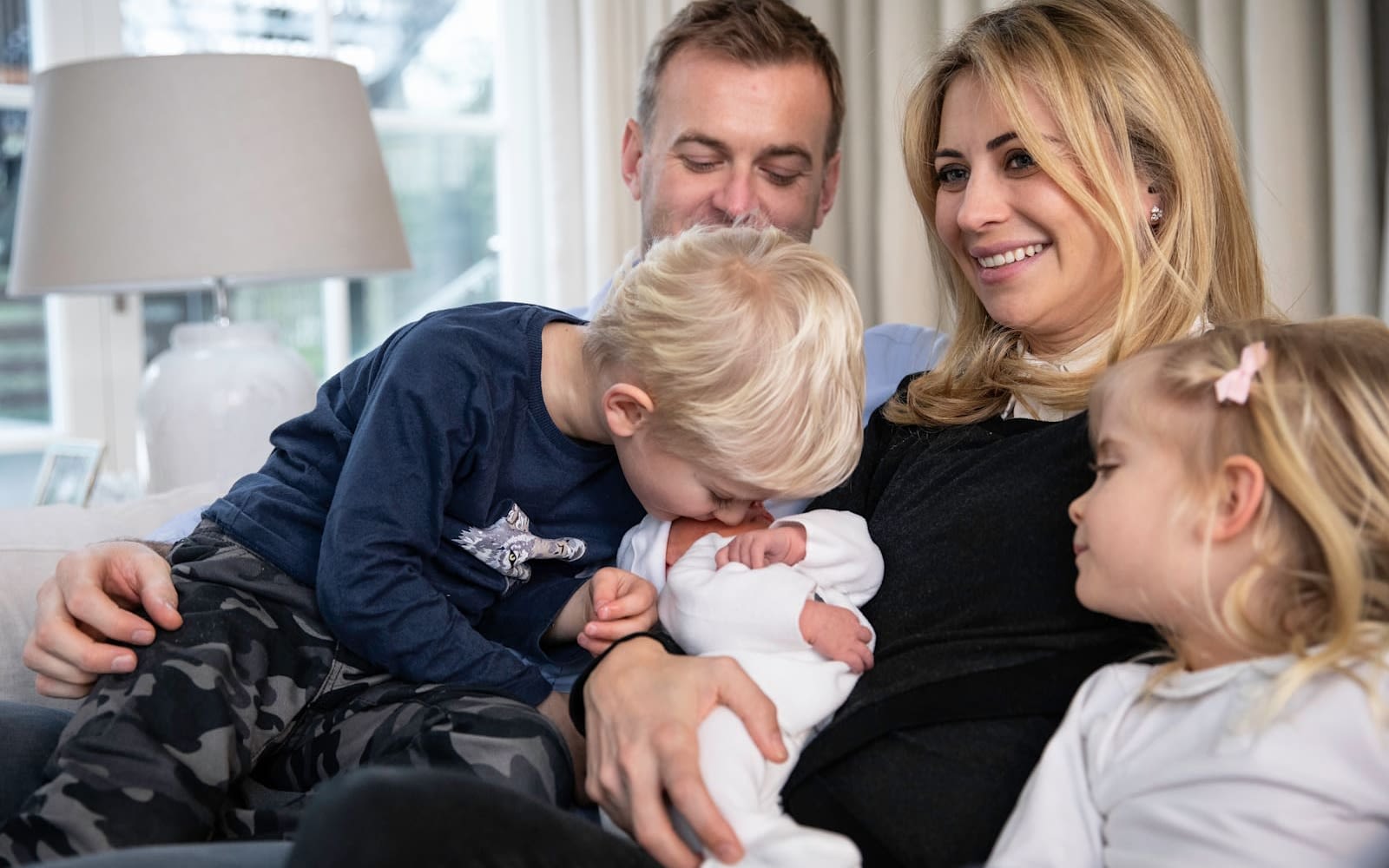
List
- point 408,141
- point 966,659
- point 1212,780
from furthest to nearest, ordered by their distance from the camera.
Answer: point 408,141, point 966,659, point 1212,780

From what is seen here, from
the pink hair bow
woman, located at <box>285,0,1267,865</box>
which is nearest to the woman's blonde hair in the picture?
woman, located at <box>285,0,1267,865</box>

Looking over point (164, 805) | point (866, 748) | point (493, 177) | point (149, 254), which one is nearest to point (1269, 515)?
point (866, 748)

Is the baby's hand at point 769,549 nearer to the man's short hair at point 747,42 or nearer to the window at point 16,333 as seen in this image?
the man's short hair at point 747,42

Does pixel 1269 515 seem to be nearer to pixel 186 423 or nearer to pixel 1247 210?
pixel 1247 210

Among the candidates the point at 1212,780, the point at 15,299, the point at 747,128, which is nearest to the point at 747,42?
the point at 747,128

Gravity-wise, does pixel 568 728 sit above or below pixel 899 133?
below

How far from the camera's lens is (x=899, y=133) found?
109 inches

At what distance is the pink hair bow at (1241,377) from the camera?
1.04 m

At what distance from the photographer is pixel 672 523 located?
1522 millimetres

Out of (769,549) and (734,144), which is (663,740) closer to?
(769,549)

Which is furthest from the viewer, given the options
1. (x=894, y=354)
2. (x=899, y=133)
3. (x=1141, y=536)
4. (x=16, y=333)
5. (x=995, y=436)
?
(x=16, y=333)

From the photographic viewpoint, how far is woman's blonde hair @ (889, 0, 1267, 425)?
1452 mm

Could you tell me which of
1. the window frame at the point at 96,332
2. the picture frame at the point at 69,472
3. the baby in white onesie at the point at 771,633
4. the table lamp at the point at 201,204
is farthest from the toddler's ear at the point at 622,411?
the window frame at the point at 96,332

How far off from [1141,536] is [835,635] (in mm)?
332
